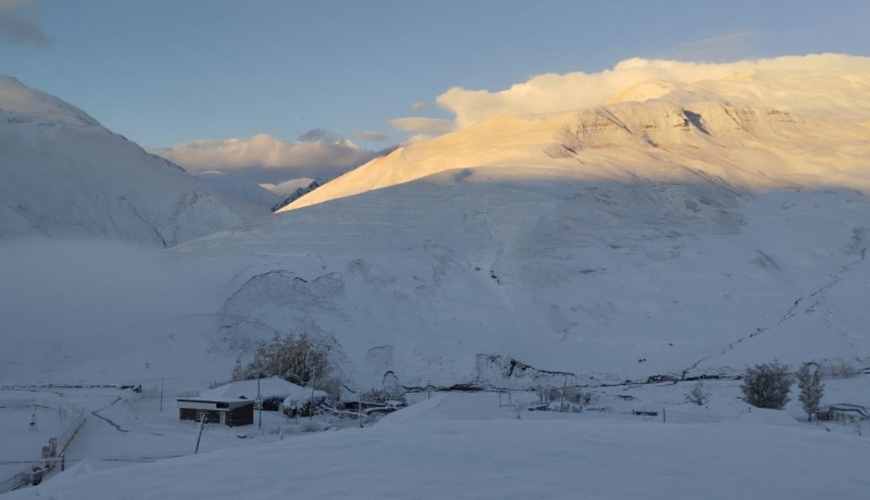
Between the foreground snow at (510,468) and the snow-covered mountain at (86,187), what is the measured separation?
1952 inches

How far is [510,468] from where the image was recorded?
6418mm

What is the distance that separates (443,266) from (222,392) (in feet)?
54.3

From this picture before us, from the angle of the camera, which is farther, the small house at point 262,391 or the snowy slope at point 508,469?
the small house at point 262,391

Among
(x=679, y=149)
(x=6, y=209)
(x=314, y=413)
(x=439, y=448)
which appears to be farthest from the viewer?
(x=679, y=149)

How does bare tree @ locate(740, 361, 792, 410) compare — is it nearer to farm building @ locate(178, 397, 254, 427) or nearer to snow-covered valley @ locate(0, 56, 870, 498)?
snow-covered valley @ locate(0, 56, 870, 498)

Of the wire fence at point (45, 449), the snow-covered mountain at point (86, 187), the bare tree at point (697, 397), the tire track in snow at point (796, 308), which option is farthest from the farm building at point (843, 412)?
the snow-covered mountain at point (86, 187)

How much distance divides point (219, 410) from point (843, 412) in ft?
56.7

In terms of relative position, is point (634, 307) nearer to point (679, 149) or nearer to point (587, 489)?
point (679, 149)

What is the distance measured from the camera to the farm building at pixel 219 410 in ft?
68.5

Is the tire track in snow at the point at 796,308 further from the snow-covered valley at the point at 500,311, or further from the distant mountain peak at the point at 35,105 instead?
the distant mountain peak at the point at 35,105

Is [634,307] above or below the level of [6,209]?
below

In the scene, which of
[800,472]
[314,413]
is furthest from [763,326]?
[800,472]

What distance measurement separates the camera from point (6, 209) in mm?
52719

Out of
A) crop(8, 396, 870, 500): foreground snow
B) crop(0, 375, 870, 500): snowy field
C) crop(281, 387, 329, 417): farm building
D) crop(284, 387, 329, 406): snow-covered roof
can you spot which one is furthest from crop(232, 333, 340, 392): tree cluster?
crop(8, 396, 870, 500): foreground snow
